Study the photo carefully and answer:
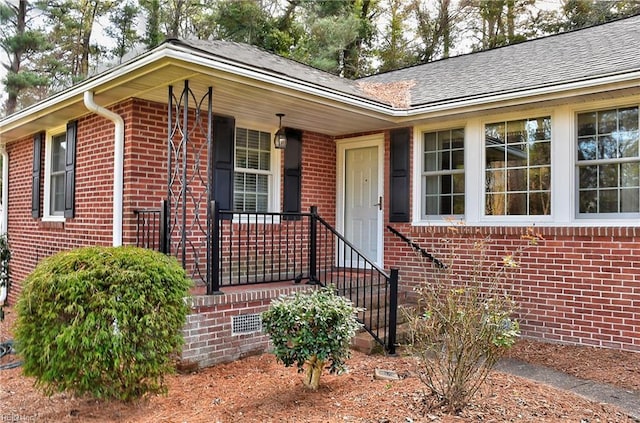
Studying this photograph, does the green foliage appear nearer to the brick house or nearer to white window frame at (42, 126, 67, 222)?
the brick house

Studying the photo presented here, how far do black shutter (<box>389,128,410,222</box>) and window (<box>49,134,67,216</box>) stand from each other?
186 inches

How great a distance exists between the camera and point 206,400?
3664 millimetres

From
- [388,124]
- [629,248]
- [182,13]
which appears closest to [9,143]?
[388,124]

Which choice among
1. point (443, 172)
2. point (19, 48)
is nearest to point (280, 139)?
point (443, 172)

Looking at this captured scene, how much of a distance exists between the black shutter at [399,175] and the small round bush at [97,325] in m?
3.90

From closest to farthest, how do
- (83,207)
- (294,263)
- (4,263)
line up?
(294,263), (83,207), (4,263)

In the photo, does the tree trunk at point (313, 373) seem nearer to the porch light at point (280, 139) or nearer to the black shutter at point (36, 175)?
the porch light at point (280, 139)

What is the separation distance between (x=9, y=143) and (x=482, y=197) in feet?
26.9

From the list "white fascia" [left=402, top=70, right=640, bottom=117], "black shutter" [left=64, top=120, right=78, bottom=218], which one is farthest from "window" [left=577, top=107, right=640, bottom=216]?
"black shutter" [left=64, top=120, right=78, bottom=218]

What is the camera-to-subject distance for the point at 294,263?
18.6ft

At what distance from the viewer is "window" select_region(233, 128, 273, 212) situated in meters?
6.41

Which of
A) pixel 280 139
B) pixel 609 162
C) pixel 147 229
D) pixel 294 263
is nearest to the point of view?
pixel 609 162

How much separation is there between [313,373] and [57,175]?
5.40 meters

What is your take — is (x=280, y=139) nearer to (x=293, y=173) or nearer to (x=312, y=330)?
(x=293, y=173)
